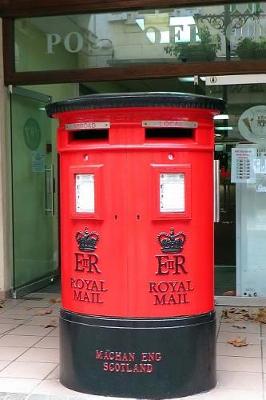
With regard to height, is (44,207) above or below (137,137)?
below

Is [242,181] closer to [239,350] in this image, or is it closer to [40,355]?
[239,350]

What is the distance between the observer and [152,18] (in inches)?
303

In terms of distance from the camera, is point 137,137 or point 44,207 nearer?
point 137,137

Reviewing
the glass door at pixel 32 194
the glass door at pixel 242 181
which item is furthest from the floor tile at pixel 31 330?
the glass door at pixel 242 181

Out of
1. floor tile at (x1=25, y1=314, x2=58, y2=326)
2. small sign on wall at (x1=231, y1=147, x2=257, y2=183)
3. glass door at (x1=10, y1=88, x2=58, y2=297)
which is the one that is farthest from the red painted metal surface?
glass door at (x1=10, y1=88, x2=58, y2=297)

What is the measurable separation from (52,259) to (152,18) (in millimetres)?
3770

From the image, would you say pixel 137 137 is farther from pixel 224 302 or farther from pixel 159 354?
pixel 224 302

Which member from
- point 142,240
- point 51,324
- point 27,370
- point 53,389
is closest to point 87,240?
point 142,240

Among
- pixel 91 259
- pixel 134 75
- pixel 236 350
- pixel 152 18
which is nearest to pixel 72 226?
pixel 91 259

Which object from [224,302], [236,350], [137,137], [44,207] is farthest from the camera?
[44,207]

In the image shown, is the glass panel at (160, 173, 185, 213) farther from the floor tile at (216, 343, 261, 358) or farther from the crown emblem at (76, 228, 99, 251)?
the floor tile at (216, 343, 261, 358)

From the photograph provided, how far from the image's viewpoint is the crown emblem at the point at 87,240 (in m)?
4.36

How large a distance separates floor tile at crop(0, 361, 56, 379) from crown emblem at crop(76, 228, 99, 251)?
1201mm

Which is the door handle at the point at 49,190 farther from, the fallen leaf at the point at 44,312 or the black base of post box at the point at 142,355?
the black base of post box at the point at 142,355
